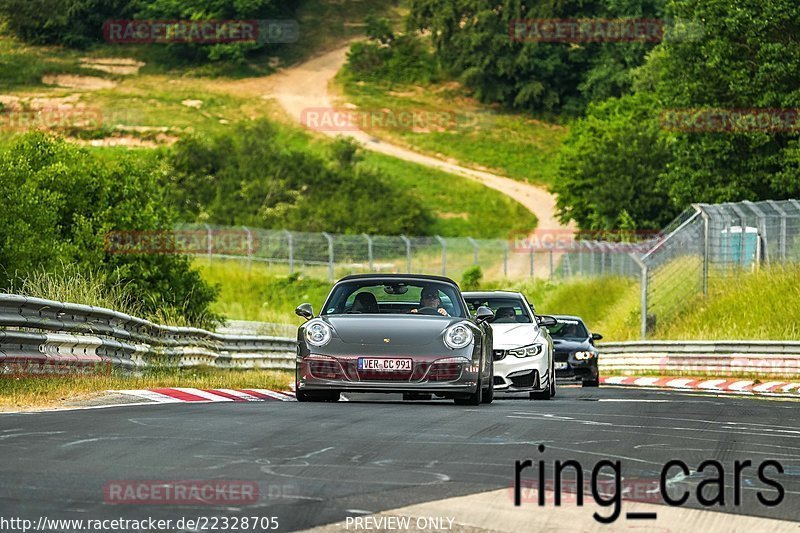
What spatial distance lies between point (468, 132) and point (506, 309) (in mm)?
89668

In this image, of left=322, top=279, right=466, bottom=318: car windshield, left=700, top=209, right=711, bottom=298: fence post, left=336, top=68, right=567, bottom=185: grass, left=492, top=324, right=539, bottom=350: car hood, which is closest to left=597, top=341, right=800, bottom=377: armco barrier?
left=700, top=209, right=711, bottom=298: fence post

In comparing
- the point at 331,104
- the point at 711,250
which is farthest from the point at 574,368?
the point at 331,104

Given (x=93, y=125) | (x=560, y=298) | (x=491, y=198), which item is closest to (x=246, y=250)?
(x=560, y=298)

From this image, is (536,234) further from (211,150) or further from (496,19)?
(496,19)

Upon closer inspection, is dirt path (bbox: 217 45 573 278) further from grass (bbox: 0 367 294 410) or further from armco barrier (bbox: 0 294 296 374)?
grass (bbox: 0 367 294 410)

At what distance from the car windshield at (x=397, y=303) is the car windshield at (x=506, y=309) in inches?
125

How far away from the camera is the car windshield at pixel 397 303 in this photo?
17.3m

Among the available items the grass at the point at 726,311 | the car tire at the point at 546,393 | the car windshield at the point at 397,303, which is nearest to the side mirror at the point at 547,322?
the car tire at the point at 546,393

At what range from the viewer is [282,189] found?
8919 cm

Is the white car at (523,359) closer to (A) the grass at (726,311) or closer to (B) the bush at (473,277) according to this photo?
(A) the grass at (726,311)

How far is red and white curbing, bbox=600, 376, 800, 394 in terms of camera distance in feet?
88.3

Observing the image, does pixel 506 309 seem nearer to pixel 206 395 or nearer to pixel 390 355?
pixel 206 395

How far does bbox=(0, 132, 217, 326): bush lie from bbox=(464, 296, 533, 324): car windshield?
799cm

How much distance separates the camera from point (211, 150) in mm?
93250
